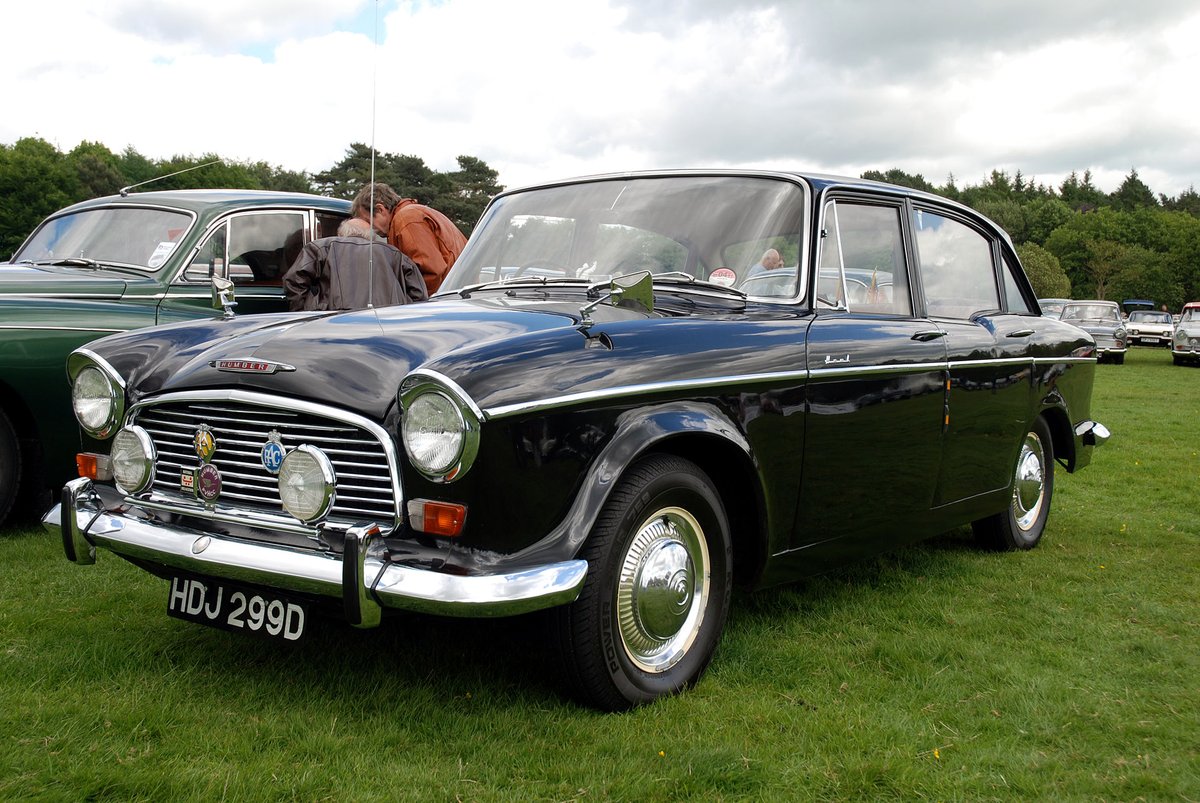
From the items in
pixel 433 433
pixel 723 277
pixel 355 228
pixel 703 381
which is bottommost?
pixel 433 433

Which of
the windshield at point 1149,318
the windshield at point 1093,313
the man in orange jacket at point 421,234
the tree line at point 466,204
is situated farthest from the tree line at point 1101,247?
the man in orange jacket at point 421,234

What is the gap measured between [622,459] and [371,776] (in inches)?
40.7

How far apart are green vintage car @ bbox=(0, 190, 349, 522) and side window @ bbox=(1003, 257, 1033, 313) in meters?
3.99

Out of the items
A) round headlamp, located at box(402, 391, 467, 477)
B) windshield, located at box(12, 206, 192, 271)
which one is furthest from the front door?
windshield, located at box(12, 206, 192, 271)

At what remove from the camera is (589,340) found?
2.92m

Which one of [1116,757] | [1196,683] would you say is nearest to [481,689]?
[1116,757]

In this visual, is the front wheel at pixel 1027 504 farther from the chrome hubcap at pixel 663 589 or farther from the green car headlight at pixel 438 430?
the green car headlight at pixel 438 430

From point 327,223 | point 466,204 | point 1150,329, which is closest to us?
point 327,223

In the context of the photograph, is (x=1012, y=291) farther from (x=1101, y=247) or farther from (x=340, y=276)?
(x=1101, y=247)

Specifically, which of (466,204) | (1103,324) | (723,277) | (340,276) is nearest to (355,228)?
(340,276)

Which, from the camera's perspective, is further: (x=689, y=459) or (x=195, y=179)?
(x=195, y=179)

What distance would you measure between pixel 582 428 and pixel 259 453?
0.91 metres

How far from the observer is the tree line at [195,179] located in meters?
45.2

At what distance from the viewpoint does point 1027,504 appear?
5.45m
